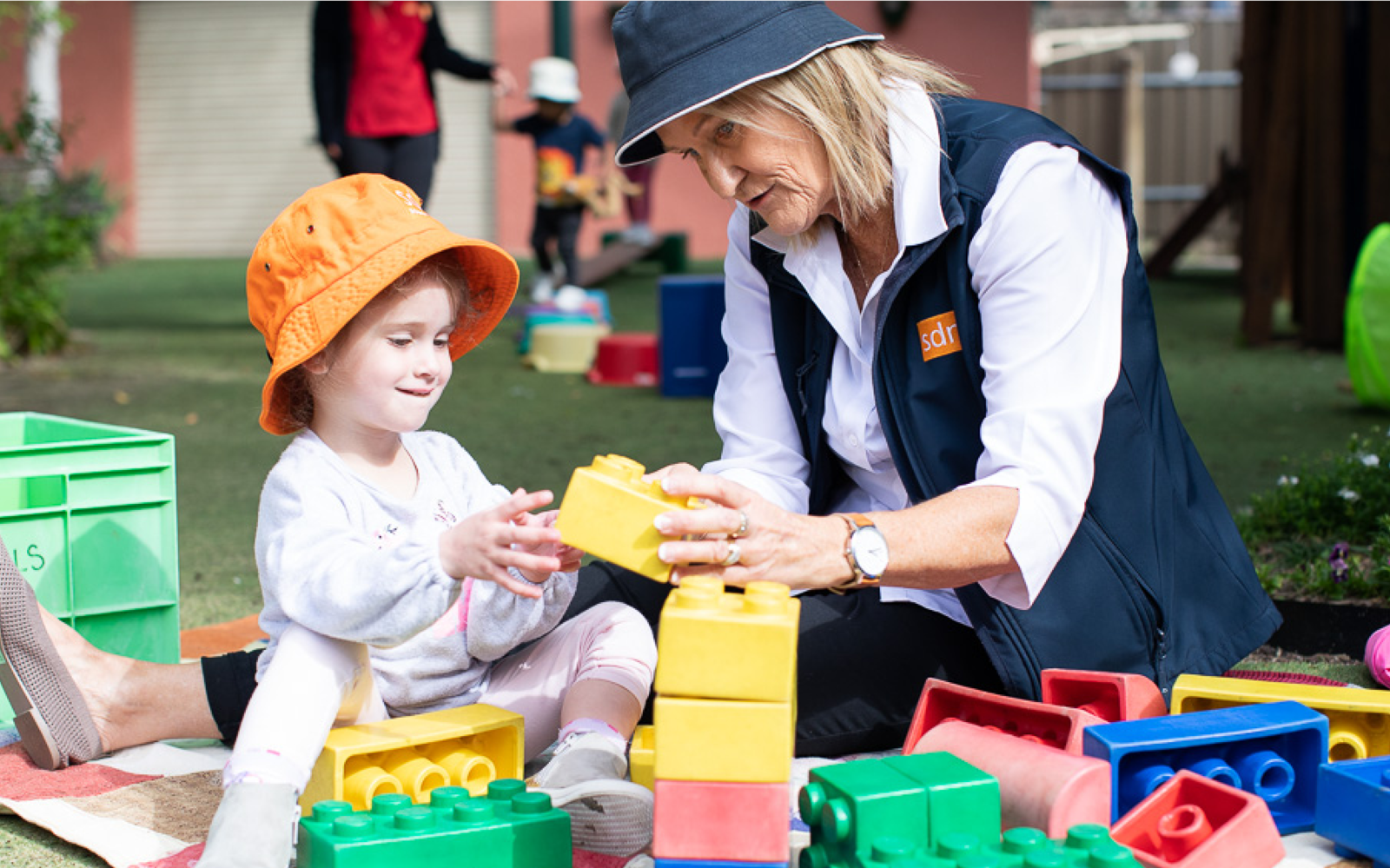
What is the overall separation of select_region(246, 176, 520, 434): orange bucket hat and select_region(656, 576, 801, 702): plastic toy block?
0.75 m

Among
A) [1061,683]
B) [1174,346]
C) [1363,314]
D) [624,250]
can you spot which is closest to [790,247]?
[1061,683]

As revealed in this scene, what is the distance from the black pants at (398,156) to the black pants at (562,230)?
2.68 meters

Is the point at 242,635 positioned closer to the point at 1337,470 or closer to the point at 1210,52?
the point at 1337,470

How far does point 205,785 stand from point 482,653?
1.49ft

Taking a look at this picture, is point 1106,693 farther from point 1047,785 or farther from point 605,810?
point 605,810

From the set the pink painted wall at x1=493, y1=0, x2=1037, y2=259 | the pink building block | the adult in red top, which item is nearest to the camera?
the pink building block

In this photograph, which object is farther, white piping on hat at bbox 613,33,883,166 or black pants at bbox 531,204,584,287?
black pants at bbox 531,204,584,287

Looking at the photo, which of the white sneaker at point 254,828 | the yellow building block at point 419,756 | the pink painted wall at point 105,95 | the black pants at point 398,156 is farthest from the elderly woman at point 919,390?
the pink painted wall at point 105,95

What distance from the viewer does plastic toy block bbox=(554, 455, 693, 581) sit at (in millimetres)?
1626

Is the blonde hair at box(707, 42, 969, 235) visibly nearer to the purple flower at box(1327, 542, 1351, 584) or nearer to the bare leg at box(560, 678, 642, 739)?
the bare leg at box(560, 678, 642, 739)

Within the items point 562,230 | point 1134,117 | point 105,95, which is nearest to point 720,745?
point 562,230

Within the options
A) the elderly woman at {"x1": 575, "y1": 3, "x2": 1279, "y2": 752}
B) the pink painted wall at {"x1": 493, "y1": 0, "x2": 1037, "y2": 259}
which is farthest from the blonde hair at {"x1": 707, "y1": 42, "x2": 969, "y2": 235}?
the pink painted wall at {"x1": 493, "y1": 0, "x2": 1037, "y2": 259}

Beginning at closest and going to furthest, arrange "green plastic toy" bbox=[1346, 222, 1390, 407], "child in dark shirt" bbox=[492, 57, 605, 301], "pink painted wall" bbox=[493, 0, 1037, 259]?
"green plastic toy" bbox=[1346, 222, 1390, 407] < "child in dark shirt" bbox=[492, 57, 605, 301] < "pink painted wall" bbox=[493, 0, 1037, 259]

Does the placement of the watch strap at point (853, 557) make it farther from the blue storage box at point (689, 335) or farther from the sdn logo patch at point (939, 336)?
the blue storage box at point (689, 335)
